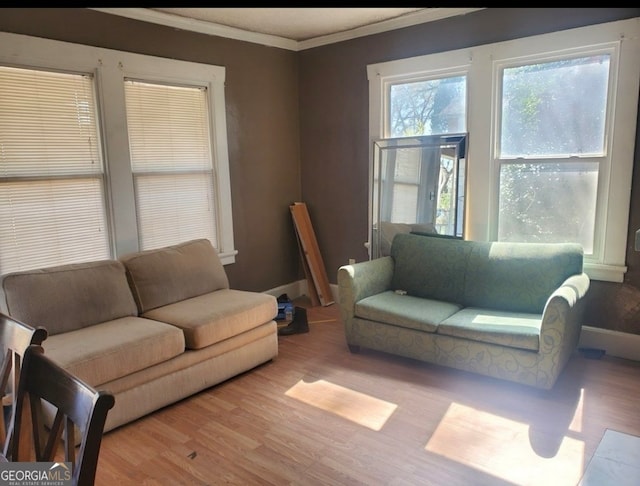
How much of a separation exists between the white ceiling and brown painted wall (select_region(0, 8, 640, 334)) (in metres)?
0.06

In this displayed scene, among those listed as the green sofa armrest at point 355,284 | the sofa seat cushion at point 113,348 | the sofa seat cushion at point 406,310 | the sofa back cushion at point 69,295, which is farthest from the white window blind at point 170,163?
the sofa seat cushion at point 406,310

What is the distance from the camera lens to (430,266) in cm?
372

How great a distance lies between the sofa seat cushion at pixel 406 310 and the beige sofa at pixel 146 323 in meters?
0.69

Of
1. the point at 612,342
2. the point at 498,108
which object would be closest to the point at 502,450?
the point at 612,342

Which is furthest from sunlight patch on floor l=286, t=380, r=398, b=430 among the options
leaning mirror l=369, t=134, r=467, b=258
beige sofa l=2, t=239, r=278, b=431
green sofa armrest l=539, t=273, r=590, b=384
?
leaning mirror l=369, t=134, r=467, b=258

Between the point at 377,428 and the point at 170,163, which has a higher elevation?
the point at 170,163

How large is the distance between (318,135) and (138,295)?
2.45 metres

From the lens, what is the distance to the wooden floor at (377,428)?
87.5 inches

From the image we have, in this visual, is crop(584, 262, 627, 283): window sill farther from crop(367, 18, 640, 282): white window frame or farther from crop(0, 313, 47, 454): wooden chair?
crop(0, 313, 47, 454): wooden chair

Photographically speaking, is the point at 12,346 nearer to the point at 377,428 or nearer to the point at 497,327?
the point at 377,428

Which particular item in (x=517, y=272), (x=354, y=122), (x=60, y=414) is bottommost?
(x=517, y=272)

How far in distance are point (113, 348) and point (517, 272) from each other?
2.61 metres

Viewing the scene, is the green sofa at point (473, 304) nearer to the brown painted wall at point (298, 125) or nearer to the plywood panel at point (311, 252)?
→ the brown painted wall at point (298, 125)

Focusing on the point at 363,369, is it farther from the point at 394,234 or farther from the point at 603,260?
the point at 603,260
